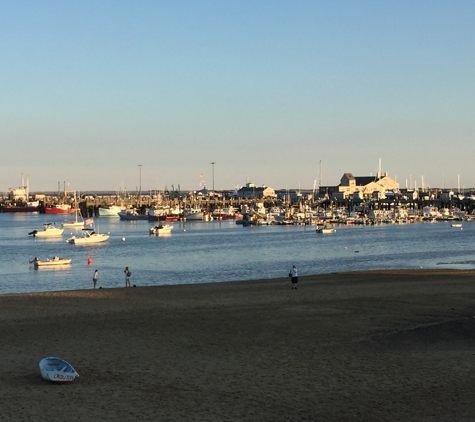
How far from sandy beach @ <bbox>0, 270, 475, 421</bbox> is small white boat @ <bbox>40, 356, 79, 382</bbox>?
0.53 feet

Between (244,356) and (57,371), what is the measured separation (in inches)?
169

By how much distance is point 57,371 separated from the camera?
1395cm

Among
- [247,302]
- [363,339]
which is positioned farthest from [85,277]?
[363,339]

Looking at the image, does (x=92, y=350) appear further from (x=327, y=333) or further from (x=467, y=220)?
(x=467, y=220)

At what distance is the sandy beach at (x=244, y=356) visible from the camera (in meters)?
12.6

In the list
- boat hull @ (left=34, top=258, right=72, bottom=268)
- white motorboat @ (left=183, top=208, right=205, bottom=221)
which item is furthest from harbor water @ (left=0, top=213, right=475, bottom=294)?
white motorboat @ (left=183, top=208, right=205, bottom=221)

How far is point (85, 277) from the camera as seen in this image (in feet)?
141

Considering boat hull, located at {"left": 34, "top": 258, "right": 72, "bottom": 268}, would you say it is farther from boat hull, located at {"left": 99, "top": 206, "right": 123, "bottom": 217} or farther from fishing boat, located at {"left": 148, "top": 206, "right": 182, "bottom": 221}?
boat hull, located at {"left": 99, "top": 206, "right": 123, "bottom": 217}

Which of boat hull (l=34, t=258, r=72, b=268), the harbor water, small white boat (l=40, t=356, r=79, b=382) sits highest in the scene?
small white boat (l=40, t=356, r=79, b=382)

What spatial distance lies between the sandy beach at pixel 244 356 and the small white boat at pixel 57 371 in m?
0.16

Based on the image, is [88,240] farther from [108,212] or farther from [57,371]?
[108,212]

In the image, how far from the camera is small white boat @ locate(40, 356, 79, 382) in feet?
45.7

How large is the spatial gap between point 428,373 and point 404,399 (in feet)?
6.30

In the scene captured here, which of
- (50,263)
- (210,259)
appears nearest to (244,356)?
(50,263)
